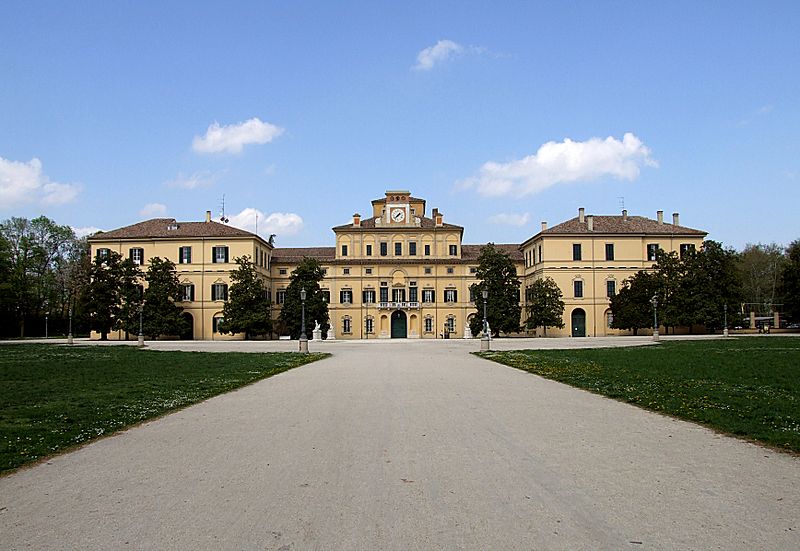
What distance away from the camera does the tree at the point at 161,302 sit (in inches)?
2248

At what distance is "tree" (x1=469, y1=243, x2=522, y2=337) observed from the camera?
60531mm

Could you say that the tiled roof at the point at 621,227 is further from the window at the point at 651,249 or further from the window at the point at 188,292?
the window at the point at 188,292

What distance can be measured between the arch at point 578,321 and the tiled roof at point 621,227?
→ 25.4 feet

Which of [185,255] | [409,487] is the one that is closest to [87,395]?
[409,487]

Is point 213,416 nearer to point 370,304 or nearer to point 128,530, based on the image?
point 128,530

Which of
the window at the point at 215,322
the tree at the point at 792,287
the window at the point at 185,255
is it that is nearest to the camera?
the tree at the point at 792,287

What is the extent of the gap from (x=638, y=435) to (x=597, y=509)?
384 centimetres

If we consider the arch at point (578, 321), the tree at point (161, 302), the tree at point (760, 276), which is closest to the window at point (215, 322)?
the tree at point (161, 302)

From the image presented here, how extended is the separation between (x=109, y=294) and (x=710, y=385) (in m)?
53.4

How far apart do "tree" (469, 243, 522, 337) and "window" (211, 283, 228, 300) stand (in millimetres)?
24025

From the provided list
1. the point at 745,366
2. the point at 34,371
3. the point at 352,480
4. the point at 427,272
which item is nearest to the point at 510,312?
the point at 427,272

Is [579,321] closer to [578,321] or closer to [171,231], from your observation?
[578,321]

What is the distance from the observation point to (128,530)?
15.9ft

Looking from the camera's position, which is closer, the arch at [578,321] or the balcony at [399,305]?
the arch at [578,321]
